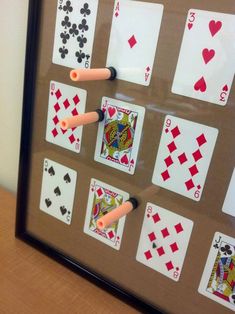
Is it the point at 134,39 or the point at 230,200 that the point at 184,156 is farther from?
the point at 134,39

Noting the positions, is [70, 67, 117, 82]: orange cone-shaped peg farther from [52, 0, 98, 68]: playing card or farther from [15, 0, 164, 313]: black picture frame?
[15, 0, 164, 313]: black picture frame

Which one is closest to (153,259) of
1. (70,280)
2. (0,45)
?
(70,280)

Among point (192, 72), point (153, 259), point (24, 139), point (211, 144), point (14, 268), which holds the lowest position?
point (14, 268)

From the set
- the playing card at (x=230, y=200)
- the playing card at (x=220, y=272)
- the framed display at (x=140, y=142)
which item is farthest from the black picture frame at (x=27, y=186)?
the playing card at (x=230, y=200)

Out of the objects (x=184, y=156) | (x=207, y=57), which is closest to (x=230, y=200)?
(x=184, y=156)

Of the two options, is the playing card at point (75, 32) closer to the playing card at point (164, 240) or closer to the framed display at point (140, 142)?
the framed display at point (140, 142)

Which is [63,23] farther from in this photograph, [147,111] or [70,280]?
[70,280]

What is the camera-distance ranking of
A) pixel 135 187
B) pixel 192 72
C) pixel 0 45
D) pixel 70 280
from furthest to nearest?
pixel 0 45, pixel 70 280, pixel 135 187, pixel 192 72

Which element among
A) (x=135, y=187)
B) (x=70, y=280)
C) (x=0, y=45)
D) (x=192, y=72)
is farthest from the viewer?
(x=0, y=45)
